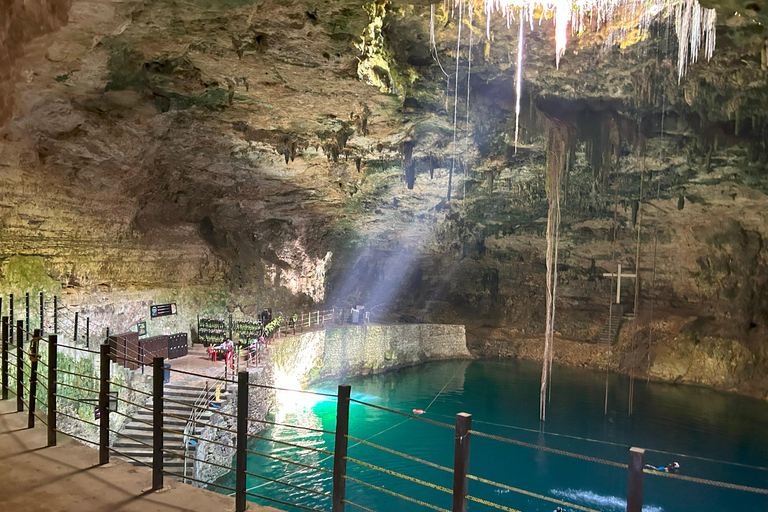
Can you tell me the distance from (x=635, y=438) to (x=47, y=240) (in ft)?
50.2

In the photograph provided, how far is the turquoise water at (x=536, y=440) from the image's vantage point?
11.1 metres

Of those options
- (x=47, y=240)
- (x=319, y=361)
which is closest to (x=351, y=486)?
(x=319, y=361)

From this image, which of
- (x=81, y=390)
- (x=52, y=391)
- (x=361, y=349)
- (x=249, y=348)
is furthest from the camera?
(x=361, y=349)

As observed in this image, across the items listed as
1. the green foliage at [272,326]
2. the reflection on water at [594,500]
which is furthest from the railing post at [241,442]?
the green foliage at [272,326]

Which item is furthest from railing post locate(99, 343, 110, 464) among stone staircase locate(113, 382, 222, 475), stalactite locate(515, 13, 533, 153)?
stalactite locate(515, 13, 533, 153)

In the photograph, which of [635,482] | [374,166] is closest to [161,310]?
[374,166]

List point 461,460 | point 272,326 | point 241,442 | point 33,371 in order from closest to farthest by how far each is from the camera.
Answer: point 461,460 < point 241,442 < point 33,371 < point 272,326

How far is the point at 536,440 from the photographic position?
14.0 m

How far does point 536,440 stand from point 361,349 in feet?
25.5

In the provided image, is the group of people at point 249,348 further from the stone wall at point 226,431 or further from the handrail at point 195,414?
the handrail at point 195,414

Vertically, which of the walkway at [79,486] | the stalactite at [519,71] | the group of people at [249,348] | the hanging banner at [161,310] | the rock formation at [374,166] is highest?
the stalactite at [519,71]

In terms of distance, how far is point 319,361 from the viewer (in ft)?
60.3

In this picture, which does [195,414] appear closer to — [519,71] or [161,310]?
[161,310]

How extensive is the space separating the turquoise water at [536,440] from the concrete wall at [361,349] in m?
0.65
